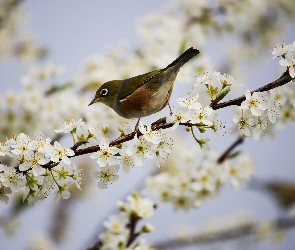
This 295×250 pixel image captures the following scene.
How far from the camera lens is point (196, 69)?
4.20 m

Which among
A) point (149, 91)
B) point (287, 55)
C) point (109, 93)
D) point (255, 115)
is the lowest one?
point (255, 115)

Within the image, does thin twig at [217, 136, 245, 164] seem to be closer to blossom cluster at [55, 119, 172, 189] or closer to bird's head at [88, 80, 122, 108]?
bird's head at [88, 80, 122, 108]

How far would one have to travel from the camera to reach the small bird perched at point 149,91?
7.38 ft

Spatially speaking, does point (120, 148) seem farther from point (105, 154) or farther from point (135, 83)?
point (135, 83)

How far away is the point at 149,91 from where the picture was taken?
2264 millimetres

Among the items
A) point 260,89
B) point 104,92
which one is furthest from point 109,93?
point 260,89

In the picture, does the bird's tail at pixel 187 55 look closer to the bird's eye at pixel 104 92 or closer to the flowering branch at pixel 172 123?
the flowering branch at pixel 172 123

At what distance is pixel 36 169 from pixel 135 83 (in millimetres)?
779

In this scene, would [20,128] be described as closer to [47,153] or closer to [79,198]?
[79,198]

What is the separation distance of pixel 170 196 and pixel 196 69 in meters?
1.34

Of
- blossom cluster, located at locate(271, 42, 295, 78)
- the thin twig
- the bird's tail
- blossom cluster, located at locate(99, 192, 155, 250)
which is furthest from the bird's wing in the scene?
the thin twig

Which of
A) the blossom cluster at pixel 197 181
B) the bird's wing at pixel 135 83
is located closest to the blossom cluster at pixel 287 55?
the bird's wing at pixel 135 83

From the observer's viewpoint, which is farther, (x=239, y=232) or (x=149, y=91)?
(x=239, y=232)

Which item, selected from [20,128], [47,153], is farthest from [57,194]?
→ [20,128]
